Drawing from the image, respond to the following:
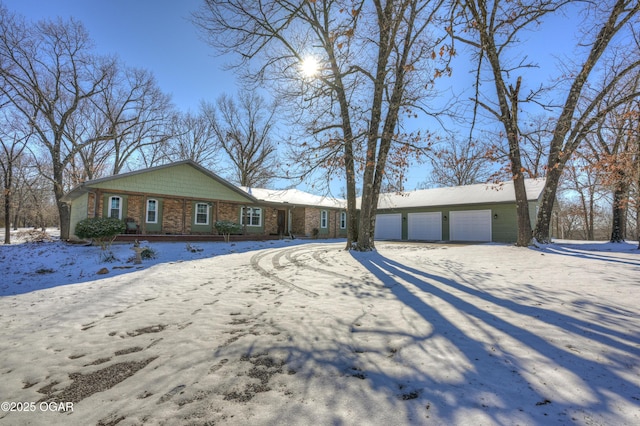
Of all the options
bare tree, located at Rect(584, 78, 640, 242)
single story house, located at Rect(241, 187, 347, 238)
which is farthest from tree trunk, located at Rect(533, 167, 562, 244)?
single story house, located at Rect(241, 187, 347, 238)

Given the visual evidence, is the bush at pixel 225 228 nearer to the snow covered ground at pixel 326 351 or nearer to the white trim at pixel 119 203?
the white trim at pixel 119 203

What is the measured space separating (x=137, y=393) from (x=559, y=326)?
443 cm

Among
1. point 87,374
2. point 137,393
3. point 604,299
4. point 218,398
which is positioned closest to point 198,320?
point 87,374

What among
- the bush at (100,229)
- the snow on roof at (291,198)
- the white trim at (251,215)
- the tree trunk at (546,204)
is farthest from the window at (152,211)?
the tree trunk at (546,204)

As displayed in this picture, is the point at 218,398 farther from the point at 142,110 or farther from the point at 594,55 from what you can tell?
the point at 142,110

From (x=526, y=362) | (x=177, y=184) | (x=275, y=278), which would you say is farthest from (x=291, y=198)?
(x=526, y=362)

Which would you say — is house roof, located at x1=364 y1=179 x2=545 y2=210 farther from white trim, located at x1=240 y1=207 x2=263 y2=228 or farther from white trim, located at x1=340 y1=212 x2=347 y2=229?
white trim, located at x1=240 y1=207 x2=263 y2=228

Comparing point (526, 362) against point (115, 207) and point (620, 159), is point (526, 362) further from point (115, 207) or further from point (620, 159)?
point (115, 207)

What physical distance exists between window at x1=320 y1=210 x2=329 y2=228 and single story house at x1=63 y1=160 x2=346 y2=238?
0.32 metres

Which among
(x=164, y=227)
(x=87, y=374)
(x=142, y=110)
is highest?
(x=142, y=110)

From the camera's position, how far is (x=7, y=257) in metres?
9.80

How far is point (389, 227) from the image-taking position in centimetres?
2298

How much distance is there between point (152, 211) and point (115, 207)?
165 cm

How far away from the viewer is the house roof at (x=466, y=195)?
57.7ft
